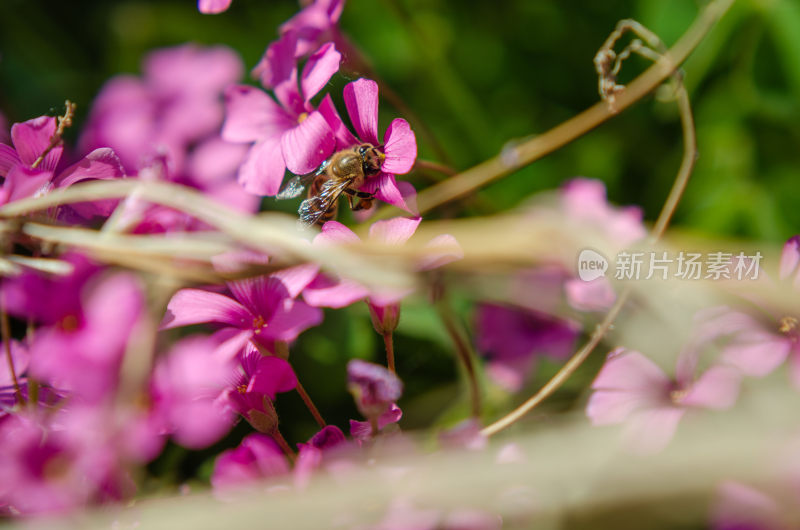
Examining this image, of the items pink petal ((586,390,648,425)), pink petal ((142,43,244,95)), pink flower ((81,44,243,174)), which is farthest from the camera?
pink petal ((142,43,244,95))

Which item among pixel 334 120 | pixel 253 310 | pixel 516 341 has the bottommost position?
pixel 516 341

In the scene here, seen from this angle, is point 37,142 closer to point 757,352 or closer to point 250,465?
point 250,465

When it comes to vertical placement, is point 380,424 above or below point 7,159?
below

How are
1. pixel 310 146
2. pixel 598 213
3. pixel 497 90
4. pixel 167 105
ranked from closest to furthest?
pixel 310 146
pixel 598 213
pixel 167 105
pixel 497 90

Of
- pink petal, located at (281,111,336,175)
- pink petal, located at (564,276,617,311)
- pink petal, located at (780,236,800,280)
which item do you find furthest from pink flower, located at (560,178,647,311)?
pink petal, located at (281,111,336,175)

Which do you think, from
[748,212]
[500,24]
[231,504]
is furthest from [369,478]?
[500,24]

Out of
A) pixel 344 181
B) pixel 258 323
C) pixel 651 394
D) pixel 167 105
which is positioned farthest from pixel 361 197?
pixel 167 105

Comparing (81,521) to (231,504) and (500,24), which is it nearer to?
(231,504)

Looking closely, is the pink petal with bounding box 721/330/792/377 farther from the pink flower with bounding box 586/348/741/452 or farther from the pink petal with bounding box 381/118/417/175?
the pink petal with bounding box 381/118/417/175
